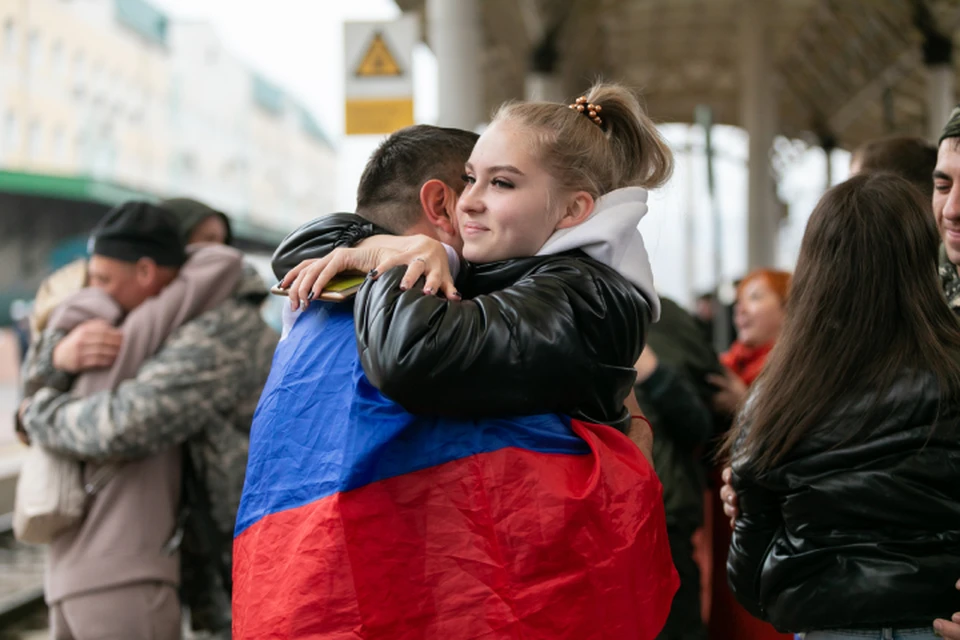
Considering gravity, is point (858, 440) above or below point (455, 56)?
below

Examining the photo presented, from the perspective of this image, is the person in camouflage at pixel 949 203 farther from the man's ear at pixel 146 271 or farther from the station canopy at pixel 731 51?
the station canopy at pixel 731 51

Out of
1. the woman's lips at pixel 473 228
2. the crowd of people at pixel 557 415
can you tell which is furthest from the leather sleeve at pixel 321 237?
the woman's lips at pixel 473 228

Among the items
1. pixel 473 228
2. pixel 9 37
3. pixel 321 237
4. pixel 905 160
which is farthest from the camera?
pixel 9 37

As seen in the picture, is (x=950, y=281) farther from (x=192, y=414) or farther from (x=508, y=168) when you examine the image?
(x=192, y=414)

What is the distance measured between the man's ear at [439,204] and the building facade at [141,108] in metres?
17.6

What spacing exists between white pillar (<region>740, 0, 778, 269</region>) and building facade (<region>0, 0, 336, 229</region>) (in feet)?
32.2

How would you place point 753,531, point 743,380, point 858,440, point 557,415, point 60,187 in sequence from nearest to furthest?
1. point 557,415
2. point 858,440
3. point 753,531
4. point 743,380
5. point 60,187

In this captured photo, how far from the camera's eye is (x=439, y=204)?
2.10 m

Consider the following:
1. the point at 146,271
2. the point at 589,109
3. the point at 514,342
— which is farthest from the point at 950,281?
the point at 146,271

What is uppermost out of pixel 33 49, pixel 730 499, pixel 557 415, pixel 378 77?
pixel 33 49

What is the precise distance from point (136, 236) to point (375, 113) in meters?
2.93

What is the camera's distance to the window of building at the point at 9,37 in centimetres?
1958

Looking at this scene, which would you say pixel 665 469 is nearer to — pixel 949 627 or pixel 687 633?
pixel 687 633

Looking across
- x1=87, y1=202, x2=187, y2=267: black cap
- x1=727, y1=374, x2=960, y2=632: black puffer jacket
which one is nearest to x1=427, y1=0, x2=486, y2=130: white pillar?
x1=87, y1=202, x2=187, y2=267: black cap
